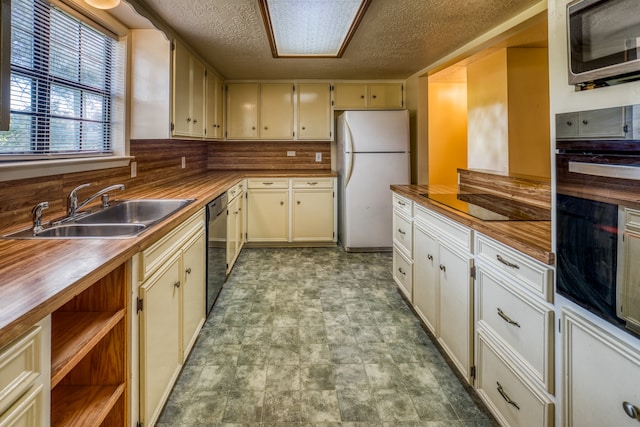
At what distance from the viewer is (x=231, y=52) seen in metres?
3.41

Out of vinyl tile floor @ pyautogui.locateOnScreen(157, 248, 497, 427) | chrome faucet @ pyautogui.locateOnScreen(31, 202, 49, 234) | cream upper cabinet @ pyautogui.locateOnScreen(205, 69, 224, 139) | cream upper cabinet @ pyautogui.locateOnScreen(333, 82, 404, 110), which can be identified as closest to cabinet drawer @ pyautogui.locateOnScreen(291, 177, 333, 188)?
cream upper cabinet @ pyautogui.locateOnScreen(333, 82, 404, 110)

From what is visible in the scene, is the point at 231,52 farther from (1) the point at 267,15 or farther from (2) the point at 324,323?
(2) the point at 324,323

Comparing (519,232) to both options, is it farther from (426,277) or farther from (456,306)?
(426,277)

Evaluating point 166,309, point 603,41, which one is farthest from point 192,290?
point 603,41

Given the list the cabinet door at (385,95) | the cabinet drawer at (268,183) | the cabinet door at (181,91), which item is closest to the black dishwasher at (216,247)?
the cabinet door at (181,91)

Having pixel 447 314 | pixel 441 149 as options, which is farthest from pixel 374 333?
pixel 441 149

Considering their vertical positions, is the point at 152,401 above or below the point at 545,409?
below

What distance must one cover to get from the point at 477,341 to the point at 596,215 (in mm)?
925

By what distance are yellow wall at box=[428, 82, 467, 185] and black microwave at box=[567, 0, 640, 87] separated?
15.1 ft

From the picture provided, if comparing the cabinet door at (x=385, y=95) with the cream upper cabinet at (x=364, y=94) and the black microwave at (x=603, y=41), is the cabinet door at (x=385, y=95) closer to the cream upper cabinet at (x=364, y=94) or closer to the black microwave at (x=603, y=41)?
the cream upper cabinet at (x=364, y=94)

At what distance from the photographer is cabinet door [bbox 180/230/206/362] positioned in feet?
6.48

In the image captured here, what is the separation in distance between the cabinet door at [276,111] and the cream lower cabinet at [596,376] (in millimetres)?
4064

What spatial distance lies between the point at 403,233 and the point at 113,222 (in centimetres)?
196

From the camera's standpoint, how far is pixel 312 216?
180 inches
